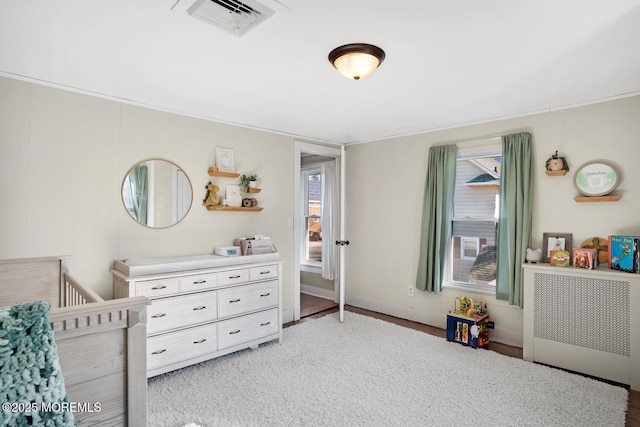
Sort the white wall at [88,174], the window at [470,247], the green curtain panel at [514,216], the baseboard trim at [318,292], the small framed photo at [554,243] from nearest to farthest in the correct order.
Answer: the white wall at [88,174] → the small framed photo at [554,243] → the green curtain panel at [514,216] → the window at [470,247] → the baseboard trim at [318,292]

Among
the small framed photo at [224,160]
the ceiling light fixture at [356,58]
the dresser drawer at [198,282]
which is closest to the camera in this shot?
the ceiling light fixture at [356,58]

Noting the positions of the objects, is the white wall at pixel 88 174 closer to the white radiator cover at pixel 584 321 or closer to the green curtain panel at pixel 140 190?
the green curtain panel at pixel 140 190

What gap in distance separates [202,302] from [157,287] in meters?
0.41

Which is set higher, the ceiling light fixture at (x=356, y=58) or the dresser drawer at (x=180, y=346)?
the ceiling light fixture at (x=356, y=58)

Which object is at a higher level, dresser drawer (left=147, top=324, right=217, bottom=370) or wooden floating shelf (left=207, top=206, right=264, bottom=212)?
wooden floating shelf (left=207, top=206, right=264, bottom=212)

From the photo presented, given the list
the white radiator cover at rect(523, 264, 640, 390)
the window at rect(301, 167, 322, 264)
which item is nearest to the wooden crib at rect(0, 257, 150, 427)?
the white radiator cover at rect(523, 264, 640, 390)

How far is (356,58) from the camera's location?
2.11m

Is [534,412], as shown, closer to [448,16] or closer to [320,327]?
[320,327]

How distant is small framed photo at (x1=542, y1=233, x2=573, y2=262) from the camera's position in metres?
3.18

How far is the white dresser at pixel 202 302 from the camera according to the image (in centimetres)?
270

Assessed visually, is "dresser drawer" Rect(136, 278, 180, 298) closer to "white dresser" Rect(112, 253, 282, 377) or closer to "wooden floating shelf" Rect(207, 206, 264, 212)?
"white dresser" Rect(112, 253, 282, 377)

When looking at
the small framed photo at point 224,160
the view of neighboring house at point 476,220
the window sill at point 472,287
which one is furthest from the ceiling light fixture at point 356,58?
the window sill at point 472,287

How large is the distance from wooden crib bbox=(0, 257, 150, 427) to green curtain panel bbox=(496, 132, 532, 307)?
3295 mm

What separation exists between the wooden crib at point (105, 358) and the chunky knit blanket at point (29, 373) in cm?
12
